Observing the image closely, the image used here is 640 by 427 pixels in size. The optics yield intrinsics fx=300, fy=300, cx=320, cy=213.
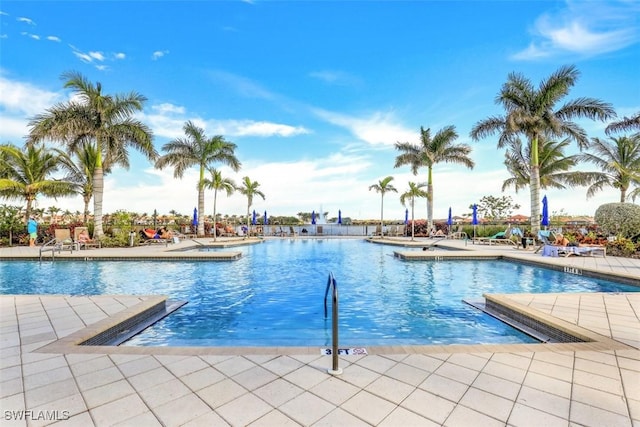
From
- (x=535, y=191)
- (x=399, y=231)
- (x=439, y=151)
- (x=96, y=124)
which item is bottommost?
(x=399, y=231)

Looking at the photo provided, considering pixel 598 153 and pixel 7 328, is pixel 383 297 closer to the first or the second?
pixel 7 328

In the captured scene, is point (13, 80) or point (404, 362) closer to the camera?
point (404, 362)

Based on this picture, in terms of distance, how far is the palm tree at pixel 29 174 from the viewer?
18703 mm

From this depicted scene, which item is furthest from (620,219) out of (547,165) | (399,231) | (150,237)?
(150,237)

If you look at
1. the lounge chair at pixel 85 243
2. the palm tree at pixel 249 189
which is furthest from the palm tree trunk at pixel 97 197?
the palm tree at pixel 249 189

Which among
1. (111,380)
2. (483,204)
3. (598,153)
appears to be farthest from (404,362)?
(483,204)

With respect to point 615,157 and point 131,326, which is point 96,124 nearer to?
point 131,326

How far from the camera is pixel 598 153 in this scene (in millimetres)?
20750

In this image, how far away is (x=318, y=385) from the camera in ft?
7.94

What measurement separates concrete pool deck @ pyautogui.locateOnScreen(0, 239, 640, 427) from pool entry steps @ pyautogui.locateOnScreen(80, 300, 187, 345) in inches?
10.3

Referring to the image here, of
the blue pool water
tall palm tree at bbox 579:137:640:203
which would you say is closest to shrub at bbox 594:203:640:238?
the blue pool water

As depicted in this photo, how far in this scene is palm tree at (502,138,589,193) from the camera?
1914 centimetres

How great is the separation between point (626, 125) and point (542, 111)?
3280 mm

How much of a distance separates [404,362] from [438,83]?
14.6m
